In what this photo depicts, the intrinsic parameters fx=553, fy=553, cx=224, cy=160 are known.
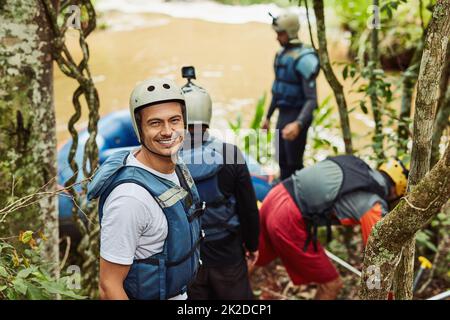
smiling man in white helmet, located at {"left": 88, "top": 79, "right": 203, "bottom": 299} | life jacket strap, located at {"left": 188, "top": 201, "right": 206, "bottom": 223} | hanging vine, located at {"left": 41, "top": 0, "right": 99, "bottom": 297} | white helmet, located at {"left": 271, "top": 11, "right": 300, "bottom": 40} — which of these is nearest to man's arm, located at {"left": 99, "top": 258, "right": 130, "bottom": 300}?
smiling man in white helmet, located at {"left": 88, "top": 79, "right": 203, "bottom": 299}

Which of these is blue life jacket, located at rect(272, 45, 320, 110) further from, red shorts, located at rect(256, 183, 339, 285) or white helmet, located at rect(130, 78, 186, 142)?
white helmet, located at rect(130, 78, 186, 142)

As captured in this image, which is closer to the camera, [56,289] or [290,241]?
[56,289]

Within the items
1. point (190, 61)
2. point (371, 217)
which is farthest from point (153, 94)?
point (190, 61)

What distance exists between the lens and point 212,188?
2.80m

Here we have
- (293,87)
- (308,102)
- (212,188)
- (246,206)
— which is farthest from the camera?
(293,87)

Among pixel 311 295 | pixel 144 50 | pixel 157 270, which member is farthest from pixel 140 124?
pixel 144 50

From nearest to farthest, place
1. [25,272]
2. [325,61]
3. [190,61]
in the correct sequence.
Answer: [25,272]
[325,61]
[190,61]

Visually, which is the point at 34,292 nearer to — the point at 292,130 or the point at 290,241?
the point at 290,241

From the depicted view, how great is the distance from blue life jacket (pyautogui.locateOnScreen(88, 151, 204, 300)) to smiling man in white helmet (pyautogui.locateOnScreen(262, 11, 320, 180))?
2.69 metres

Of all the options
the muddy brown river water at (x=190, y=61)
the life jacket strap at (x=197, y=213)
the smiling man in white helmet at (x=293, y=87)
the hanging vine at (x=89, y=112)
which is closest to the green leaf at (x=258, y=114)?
the smiling man in white helmet at (x=293, y=87)

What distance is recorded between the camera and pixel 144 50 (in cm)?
1296

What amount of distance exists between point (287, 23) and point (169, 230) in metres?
3.10

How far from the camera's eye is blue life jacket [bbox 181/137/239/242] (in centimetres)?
273
